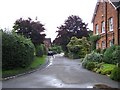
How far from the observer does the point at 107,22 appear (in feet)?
121

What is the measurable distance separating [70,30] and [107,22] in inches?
1194

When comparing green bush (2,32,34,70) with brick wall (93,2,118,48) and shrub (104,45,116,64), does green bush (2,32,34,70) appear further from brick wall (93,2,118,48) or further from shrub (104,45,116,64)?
brick wall (93,2,118,48)

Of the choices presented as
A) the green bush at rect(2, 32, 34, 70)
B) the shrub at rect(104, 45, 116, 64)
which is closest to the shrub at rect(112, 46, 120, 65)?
the shrub at rect(104, 45, 116, 64)

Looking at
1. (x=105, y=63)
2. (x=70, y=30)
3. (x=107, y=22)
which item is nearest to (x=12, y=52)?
(x=105, y=63)

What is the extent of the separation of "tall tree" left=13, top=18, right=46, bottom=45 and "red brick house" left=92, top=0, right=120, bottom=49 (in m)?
8.81

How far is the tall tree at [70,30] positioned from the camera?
2584 inches

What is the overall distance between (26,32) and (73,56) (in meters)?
15.1

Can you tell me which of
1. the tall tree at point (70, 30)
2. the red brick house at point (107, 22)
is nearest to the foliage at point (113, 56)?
the red brick house at point (107, 22)

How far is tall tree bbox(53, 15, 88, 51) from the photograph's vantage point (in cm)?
6562

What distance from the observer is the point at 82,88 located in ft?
47.8

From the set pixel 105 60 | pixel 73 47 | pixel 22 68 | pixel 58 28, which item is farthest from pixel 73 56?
pixel 22 68

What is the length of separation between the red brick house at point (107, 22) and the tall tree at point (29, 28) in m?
8.81

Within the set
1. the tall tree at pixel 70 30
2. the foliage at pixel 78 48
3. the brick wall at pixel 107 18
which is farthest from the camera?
the tall tree at pixel 70 30

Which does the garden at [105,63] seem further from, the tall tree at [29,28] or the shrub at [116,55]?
the tall tree at [29,28]
